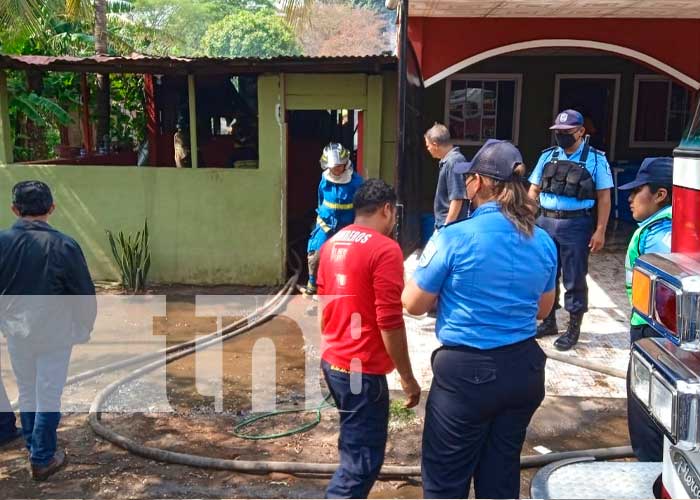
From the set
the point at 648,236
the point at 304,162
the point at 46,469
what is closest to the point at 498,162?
the point at 648,236

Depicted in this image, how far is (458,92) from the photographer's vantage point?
11898 millimetres

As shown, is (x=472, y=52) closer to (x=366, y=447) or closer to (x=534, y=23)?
(x=534, y=23)

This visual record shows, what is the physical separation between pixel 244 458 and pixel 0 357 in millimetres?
3319

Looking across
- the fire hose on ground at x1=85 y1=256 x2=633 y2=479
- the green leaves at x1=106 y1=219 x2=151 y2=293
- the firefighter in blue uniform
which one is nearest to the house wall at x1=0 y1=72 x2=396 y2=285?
the green leaves at x1=106 y1=219 x2=151 y2=293

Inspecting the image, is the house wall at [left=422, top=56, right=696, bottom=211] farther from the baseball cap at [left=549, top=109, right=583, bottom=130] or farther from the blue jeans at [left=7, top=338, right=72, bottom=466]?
the blue jeans at [left=7, top=338, right=72, bottom=466]

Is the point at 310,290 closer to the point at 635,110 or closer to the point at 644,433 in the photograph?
→ the point at 644,433

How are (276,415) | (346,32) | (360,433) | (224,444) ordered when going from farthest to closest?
(346,32) < (276,415) < (224,444) < (360,433)

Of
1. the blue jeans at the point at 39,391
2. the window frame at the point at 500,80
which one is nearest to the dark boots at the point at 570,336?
the blue jeans at the point at 39,391

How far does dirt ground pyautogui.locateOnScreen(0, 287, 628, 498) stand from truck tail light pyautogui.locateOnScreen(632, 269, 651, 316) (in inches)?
72.5

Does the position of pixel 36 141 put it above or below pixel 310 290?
above

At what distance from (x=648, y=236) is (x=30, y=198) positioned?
11.0 ft

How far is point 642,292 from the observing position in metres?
2.28

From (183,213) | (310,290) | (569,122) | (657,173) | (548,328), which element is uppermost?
(569,122)

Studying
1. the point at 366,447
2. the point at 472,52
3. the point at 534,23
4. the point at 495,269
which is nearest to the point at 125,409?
the point at 366,447
